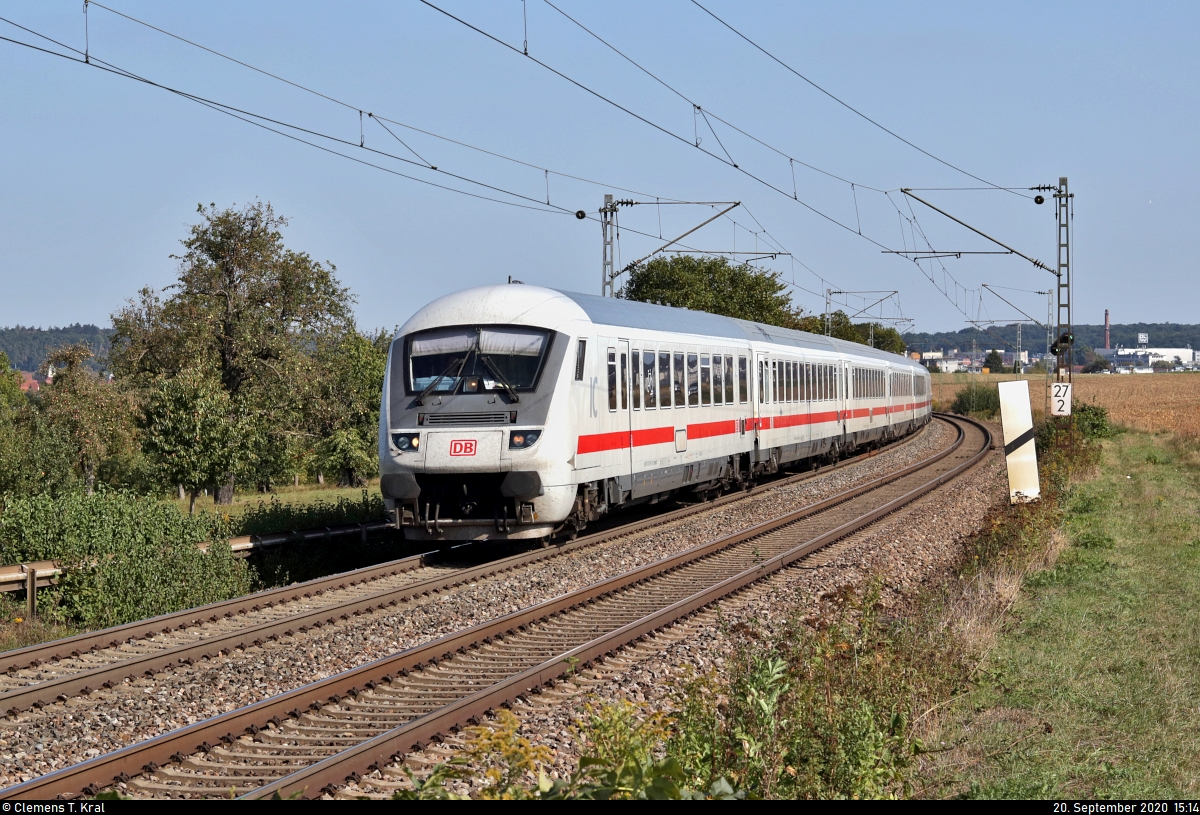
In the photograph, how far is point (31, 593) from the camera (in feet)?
40.3

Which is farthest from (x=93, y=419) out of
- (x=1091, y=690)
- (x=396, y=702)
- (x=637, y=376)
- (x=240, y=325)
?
(x=1091, y=690)

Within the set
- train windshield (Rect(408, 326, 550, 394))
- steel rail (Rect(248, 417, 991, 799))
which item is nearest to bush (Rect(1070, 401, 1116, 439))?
steel rail (Rect(248, 417, 991, 799))

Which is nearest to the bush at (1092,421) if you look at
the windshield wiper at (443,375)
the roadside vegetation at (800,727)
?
the windshield wiper at (443,375)

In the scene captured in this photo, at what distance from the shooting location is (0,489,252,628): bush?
12523mm

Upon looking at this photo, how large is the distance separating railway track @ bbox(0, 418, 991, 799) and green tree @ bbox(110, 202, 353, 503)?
28.7 metres

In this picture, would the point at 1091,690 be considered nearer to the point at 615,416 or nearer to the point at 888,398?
the point at 615,416

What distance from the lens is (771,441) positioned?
2406cm

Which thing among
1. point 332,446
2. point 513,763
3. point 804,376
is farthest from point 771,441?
point 332,446

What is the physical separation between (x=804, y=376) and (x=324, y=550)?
14.2 metres

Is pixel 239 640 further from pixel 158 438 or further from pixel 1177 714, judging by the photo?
pixel 158 438

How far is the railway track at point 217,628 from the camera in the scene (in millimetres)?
8766

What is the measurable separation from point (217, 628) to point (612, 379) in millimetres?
6757

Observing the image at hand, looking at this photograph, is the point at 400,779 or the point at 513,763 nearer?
the point at 513,763

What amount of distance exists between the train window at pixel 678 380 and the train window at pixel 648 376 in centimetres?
90
